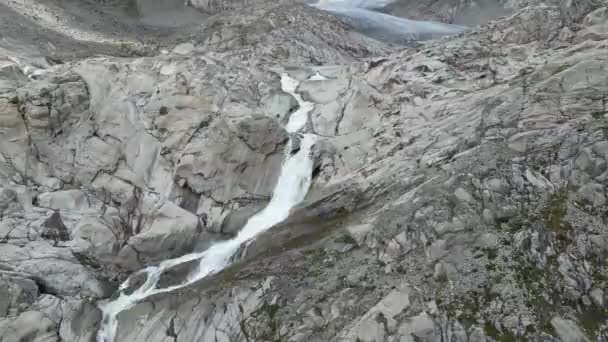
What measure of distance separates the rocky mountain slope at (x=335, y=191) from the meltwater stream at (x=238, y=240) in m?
0.50

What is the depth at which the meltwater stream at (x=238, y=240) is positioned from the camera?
21562mm

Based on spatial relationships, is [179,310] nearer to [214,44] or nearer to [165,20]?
[214,44]

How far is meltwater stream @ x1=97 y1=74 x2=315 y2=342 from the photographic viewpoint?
2156cm

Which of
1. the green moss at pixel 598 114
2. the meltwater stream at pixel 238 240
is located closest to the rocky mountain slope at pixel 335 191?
the green moss at pixel 598 114

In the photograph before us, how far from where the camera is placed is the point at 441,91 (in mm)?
31031

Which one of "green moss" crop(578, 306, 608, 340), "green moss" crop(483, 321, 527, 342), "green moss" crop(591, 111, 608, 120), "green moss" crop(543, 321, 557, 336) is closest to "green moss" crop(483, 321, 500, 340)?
"green moss" crop(483, 321, 527, 342)

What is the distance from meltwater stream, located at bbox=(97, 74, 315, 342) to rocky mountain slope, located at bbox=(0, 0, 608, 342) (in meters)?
0.50

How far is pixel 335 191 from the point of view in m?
25.8

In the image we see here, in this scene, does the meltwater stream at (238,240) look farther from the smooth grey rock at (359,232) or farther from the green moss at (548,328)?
the green moss at (548,328)

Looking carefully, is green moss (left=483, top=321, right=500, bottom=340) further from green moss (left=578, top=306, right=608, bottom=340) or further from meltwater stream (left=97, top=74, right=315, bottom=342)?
meltwater stream (left=97, top=74, right=315, bottom=342)

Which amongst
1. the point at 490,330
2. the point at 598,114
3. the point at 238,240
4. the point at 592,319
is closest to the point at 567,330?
the point at 592,319

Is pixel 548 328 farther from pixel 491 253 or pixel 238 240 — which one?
pixel 238 240

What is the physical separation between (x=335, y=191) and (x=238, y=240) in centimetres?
594

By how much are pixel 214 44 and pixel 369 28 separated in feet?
85.7
